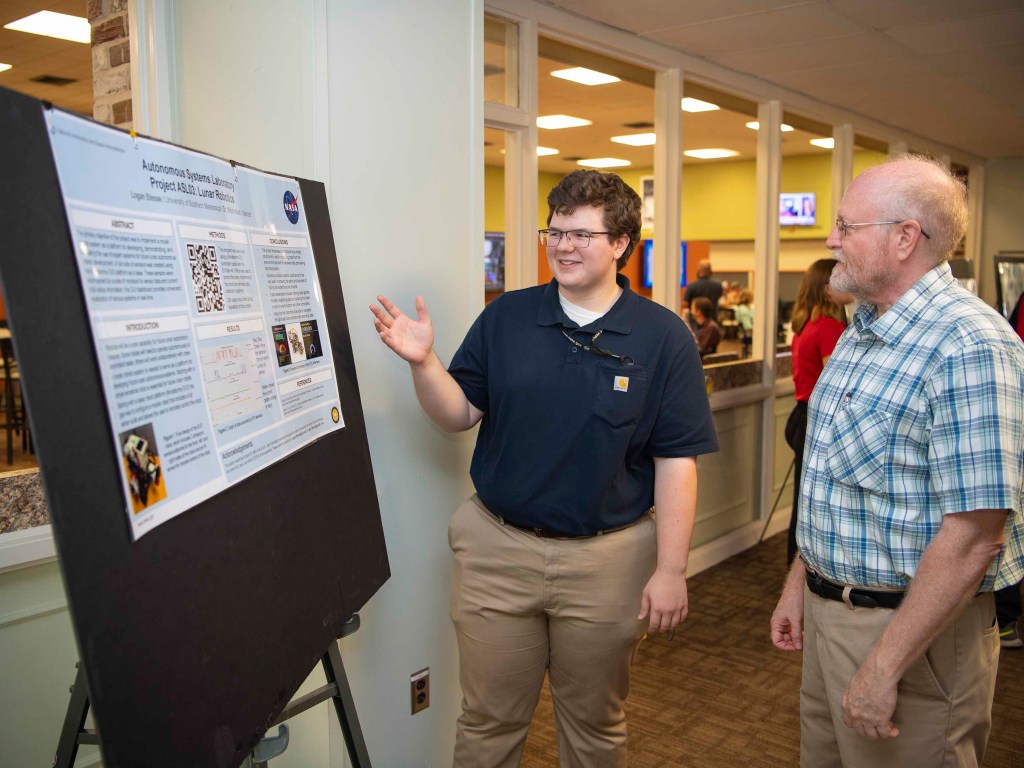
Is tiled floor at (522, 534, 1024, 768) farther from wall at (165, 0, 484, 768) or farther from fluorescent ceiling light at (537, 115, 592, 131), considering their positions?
fluorescent ceiling light at (537, 115, 592, 131)

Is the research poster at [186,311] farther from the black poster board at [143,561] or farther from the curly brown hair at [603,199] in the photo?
the curly brown hair at [603,199]

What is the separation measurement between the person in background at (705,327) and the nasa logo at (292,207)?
16.1ft

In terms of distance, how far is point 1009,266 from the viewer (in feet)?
14.8

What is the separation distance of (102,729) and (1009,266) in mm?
4745

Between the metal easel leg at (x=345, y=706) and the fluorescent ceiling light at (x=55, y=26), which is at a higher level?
the fluorescent ceiling light at (x=55, y=26)

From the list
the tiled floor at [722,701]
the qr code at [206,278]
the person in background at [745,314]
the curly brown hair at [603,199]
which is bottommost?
the tiled floor at [722,701]

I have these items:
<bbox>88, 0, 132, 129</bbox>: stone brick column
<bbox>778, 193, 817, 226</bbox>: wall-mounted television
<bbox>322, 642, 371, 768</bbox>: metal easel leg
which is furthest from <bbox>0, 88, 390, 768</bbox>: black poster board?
<bbox>778, 193, 817, 226</bbox>: wall-mounted television

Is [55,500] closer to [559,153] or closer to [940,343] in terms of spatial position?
[940,343]

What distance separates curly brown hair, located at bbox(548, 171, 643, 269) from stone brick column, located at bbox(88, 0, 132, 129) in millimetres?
1170

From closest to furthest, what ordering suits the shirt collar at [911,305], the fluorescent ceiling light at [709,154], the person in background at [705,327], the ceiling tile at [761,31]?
the shirt collar at [911,305] → the ceiling tile at [761,31] → the person in background at [705,327] → the fluorescent ceiling light at [709,154]

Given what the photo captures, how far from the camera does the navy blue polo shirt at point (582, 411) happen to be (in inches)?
73.5

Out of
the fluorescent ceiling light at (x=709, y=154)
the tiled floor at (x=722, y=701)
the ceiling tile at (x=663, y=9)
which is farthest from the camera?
the fluorescent ceiling light at (x=709, y=154)

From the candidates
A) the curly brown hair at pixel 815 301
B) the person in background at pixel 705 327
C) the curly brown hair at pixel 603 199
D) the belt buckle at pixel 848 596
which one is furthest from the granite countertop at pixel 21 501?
the person in background at pixel 705 327

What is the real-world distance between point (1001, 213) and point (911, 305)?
7.53 metres
